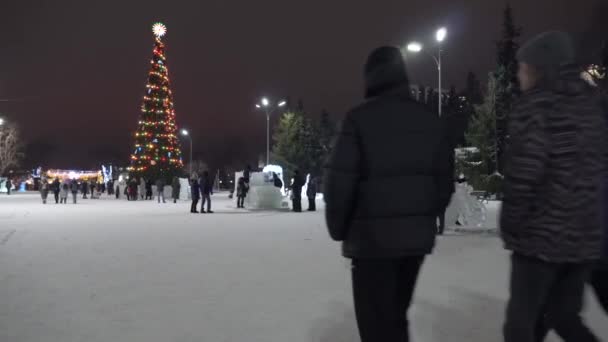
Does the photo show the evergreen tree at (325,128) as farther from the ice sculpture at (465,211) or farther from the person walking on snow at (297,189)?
the ice sculpture at (465,211)

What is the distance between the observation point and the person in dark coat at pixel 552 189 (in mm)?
2406

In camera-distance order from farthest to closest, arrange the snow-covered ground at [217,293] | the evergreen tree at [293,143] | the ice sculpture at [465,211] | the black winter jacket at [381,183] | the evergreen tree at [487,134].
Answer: the evergreen tree at [293,143], the evergreen tree at [487,134], the ice sculpture at [465,211], the snow-covered ground at [217,293], the black winter jacket at [381,183]

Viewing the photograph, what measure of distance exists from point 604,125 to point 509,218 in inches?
24.3

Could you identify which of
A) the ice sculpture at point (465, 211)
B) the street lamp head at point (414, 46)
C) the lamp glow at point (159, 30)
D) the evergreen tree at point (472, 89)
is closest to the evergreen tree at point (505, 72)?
the street lamp head at point (414, 46)

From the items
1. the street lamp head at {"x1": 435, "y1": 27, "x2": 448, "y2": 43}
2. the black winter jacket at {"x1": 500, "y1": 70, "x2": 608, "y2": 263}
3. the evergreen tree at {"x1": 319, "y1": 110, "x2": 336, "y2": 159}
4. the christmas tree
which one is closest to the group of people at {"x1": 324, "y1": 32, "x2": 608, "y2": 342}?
the black winter jacket at {"x1": 500, "y1": 70, "x2": 608, "y2": 263}

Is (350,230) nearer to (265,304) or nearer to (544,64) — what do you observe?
(544,64)

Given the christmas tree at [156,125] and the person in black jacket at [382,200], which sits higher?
the christmas tree at [156,125]

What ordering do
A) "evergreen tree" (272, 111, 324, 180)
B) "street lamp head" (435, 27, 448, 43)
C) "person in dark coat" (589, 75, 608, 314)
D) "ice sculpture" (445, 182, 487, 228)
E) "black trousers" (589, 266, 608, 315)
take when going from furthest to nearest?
"evergreen tree" (272, 111, 324, 180), "street lamp head" (435, 27, 448, 43), "ice sculpture" (445, 182, 487, 228), "black trousers" (589, 266, 608, 315), "person in dark coat" (589, 75, 608, 314)

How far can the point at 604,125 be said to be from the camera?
2.54 m

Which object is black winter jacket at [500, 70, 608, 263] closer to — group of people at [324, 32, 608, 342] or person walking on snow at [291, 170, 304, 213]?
group of people at [324, 32, 608, 342]

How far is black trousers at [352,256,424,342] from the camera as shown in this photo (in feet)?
7.97

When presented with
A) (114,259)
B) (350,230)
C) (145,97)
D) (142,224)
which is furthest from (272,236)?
(145,97)

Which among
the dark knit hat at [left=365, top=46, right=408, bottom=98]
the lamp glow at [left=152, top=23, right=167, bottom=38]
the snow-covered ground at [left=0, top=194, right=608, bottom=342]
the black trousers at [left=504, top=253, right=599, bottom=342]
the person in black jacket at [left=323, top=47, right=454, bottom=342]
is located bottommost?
the snow-covered ground at [left=0, top=194, right=608, bottom=342]

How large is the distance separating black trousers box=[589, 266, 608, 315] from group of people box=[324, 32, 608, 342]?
1.07 ft
